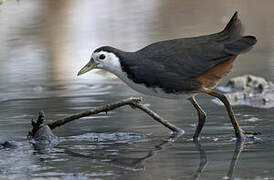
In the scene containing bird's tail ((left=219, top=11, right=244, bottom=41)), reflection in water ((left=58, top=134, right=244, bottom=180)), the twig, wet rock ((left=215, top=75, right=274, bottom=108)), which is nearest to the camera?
reflection in water ((left=58, top=134, right=244, bottom=180))

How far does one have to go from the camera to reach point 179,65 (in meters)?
7.30

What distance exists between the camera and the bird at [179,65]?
7.16 meters

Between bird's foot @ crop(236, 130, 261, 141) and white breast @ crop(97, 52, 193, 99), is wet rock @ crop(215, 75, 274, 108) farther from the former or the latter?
white breast @ crop(97, 52, 193, 99)

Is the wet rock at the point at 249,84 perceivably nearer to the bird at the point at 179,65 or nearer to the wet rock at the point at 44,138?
the bird at the point at 179,65

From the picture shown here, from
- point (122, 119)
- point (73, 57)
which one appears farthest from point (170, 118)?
point (73, 57)

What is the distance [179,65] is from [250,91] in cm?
→ 233

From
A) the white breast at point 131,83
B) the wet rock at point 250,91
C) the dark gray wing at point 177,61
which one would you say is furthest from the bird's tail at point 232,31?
the wet rock at point 250,91

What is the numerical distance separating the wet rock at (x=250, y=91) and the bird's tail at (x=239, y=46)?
1410 mm

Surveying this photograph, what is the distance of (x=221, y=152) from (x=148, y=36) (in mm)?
7498

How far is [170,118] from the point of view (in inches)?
317

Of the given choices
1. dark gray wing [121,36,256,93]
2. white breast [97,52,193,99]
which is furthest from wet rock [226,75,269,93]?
white breast [97,52,193,99]

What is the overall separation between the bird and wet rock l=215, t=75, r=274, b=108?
1427mm

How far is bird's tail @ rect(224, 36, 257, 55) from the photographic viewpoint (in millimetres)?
7301

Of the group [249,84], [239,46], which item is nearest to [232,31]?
[239,46]
